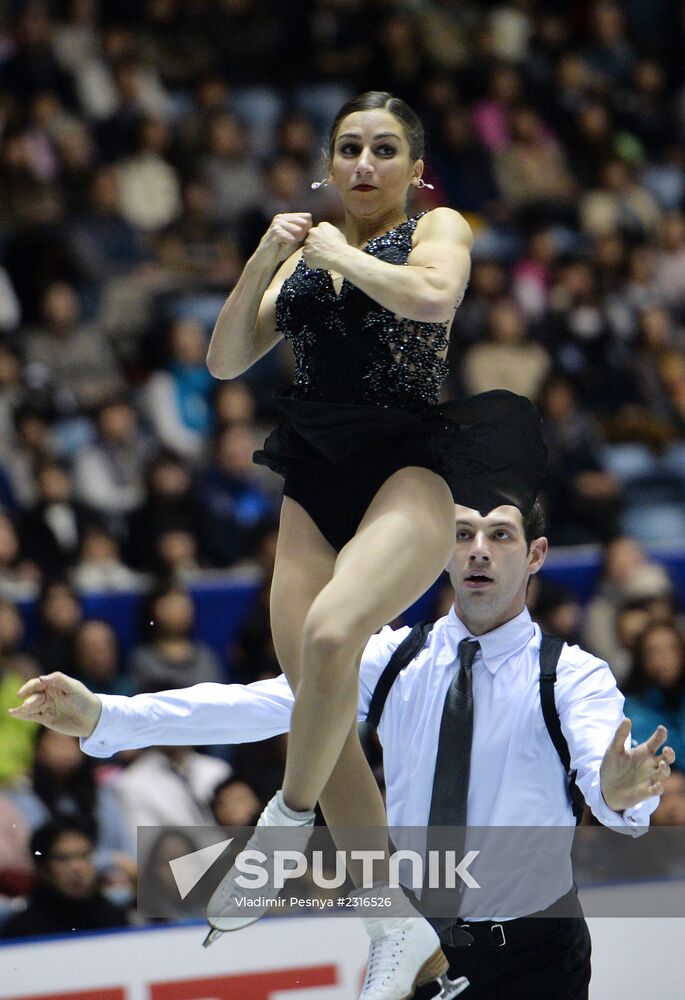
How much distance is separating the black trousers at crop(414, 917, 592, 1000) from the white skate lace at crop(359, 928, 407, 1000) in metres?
0.38

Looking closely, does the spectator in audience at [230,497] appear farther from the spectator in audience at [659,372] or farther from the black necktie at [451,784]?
the black necktie at [451,784]

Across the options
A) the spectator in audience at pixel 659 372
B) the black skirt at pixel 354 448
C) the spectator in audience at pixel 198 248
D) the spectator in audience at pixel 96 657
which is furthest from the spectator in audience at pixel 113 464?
the black skirt at pixel 354 448

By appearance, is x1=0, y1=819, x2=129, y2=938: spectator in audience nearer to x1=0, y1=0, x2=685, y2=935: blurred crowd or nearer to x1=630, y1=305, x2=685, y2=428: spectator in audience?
x1=0, y1=0, x2=685, y2=935: blurred crowd

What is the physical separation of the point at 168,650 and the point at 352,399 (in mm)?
3370

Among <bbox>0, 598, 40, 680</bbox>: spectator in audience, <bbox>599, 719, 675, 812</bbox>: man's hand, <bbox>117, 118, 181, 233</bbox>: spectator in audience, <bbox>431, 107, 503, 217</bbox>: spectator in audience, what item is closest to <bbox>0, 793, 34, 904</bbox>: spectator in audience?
<bbox>0, 598, 40, 680</bbox>: spectator in audience

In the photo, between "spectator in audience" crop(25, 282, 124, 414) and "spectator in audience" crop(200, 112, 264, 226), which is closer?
"spectator in audience" crop(25, 282, 124, 414)

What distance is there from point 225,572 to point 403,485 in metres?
4.03

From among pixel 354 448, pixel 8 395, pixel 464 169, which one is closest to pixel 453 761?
pixel 354 448

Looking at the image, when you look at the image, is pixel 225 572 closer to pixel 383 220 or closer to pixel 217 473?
pixel 217 473

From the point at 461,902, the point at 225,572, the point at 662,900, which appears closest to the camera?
the point at 461,902

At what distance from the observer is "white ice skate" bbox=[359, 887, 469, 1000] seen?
11.7ft

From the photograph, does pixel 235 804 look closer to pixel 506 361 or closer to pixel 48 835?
pixel 48 835

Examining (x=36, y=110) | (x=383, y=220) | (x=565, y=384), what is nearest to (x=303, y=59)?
(x=36, y=110)

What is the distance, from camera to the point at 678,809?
6.23 meters
